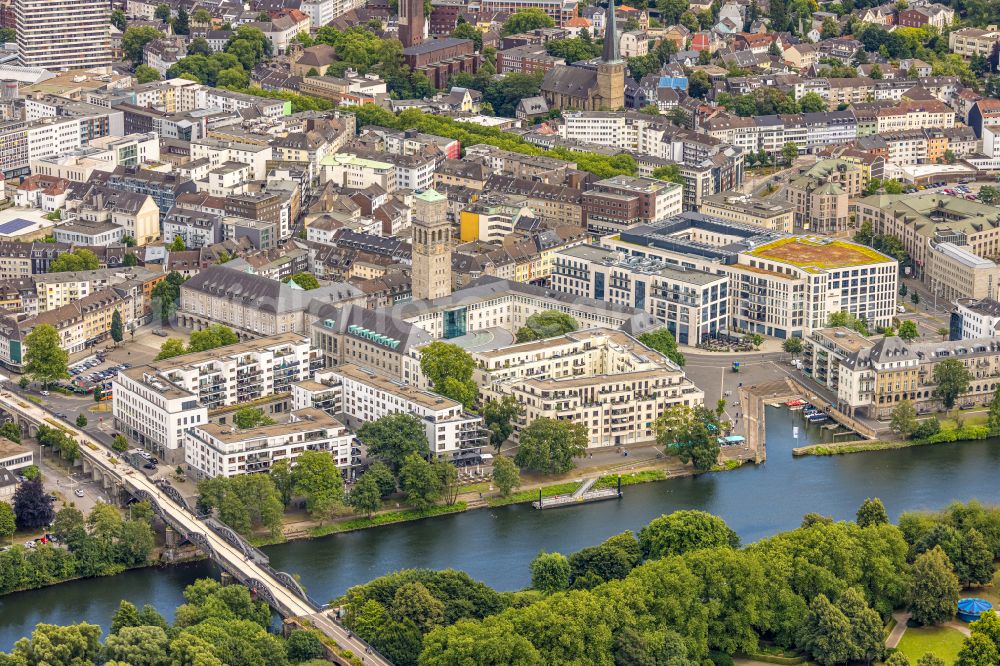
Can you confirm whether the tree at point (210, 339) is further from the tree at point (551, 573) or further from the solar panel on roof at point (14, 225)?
the tree at point (551, 573)

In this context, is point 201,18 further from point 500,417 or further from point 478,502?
point 478,502

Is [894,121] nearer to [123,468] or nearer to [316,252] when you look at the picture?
[316,252]

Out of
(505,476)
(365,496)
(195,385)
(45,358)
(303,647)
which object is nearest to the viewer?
(303,647)

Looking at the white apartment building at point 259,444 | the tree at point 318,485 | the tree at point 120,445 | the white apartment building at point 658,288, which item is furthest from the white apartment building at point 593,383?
the tree at point 120,445

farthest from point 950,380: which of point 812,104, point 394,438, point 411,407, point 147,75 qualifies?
point 147,75

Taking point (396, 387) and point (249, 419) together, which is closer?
point (249, 419)

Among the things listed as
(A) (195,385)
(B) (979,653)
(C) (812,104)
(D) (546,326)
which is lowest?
(B) (979,653)
